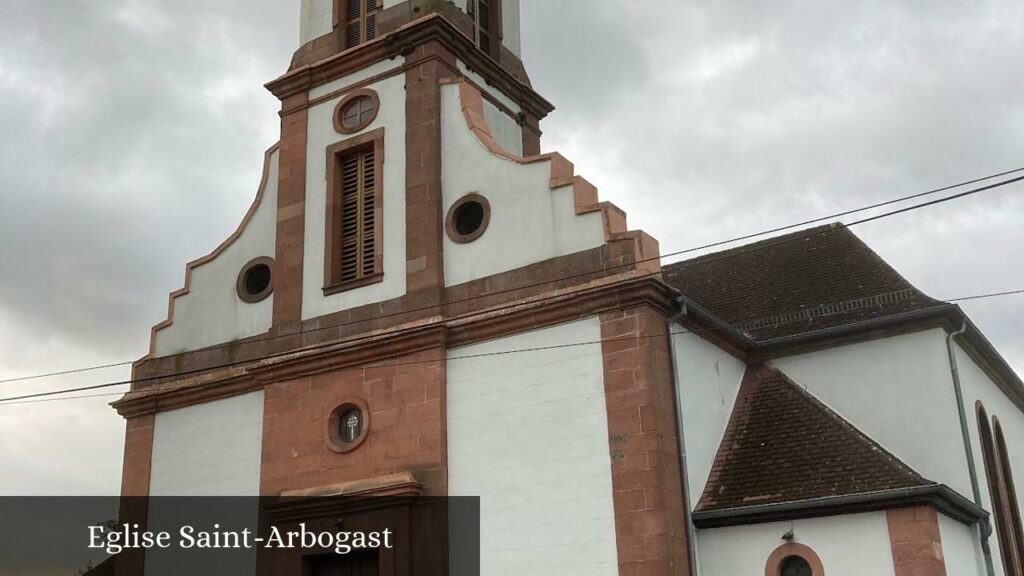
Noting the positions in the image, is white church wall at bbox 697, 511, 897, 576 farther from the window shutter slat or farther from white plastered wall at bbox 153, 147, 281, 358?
white plastered wall at bbox 153, 147, 281, 358

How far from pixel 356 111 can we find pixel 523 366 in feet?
23.3

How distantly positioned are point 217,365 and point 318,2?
26.4ft

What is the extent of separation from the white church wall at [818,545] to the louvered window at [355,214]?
7.74m

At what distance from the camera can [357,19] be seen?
24812 mm

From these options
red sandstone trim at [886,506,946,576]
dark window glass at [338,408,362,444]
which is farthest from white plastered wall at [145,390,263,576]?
red sandstone trim at [886,506,946,576]

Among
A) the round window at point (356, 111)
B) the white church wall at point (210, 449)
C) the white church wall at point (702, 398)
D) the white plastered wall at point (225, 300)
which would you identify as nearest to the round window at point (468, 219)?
the round window at point (356, 111)

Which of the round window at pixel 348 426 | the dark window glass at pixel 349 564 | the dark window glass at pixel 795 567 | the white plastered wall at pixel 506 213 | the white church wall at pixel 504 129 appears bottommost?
the dark window glass at pixel 795 567

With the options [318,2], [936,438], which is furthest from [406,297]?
[936,438]

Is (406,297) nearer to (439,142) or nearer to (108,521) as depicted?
(439,142)

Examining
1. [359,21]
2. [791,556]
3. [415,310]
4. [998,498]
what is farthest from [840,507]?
[359,21]

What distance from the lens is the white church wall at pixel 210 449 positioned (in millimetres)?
22109

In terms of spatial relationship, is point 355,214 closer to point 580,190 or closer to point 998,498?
point 580,190

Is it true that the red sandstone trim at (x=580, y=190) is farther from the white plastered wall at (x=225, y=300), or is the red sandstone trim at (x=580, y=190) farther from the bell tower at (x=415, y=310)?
the white plastered wall at (x=225, y=300)

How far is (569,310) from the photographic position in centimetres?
1919
